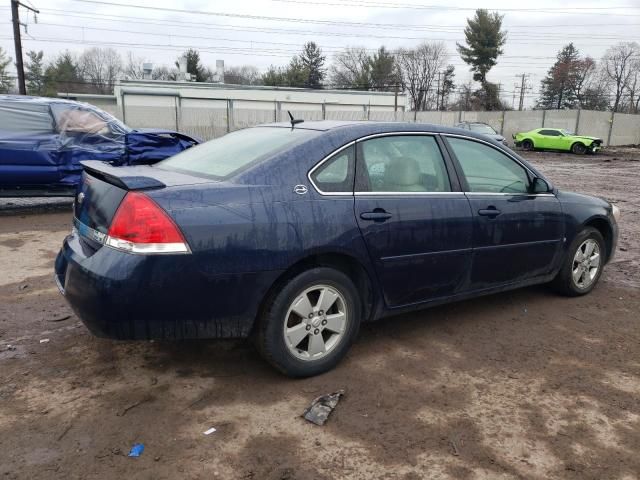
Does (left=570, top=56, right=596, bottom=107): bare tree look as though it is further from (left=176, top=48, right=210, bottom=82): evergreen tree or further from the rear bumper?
the rear bumper

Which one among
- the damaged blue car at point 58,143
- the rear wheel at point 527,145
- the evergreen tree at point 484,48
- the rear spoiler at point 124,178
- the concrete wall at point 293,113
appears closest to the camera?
the rear spoiler at point 124,178

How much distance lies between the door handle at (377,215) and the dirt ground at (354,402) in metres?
0.96

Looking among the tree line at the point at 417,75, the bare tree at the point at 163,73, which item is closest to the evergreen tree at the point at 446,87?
the tree line at the point at 417,75

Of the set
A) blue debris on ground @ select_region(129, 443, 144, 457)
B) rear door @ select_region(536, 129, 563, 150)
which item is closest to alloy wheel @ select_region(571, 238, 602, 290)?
blue debris on ground @ select_region(129, 443, 144, 457)

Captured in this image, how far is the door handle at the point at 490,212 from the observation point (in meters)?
3.95

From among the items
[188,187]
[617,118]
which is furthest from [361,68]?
[188,187]

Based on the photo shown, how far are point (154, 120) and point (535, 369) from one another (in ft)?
77.4

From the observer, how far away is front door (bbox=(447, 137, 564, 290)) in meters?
3.98

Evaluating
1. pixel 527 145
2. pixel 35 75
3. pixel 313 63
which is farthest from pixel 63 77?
pixel 527 145

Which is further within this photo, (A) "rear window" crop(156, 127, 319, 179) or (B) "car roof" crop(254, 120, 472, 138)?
(B) "car roof" crop(254, 120, 472, 138)

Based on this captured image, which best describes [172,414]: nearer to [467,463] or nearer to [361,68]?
[467,463]

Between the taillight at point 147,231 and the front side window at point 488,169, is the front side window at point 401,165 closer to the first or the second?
the front side window at point 488,169

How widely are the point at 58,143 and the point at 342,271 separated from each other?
6.42 metres

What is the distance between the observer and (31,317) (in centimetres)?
423
